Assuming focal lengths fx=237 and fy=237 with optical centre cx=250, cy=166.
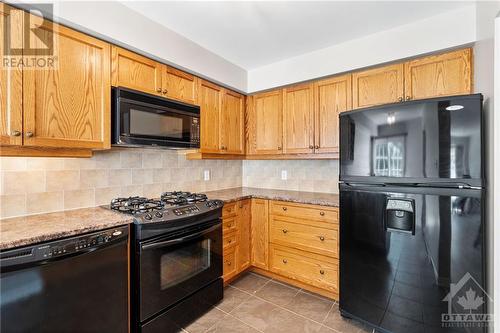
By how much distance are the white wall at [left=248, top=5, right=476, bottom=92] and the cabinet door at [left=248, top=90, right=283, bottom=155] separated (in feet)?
0.54

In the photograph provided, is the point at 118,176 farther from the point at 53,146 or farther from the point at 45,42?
the point at 45,42

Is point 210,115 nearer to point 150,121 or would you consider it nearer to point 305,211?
point 150,121

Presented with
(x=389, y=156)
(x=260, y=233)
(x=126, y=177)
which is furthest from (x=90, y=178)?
(x=389, y=156)

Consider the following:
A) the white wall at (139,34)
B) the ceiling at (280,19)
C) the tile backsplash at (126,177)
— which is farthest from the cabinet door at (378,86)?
the white wall at (139,34)

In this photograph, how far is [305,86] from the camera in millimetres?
2666

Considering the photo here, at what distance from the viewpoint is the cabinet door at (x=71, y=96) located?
57.1 inches

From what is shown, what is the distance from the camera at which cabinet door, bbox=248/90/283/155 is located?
113 inches

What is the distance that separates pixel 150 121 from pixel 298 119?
158cm

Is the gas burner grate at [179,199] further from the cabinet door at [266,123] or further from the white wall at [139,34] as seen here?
the white wall at [139,34]

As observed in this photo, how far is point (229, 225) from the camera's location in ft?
8.17

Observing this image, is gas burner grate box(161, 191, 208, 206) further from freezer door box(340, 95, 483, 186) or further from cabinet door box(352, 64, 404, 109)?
cabinet door box(352, 64, 404, 109)

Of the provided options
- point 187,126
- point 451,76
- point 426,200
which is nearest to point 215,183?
point 187,126

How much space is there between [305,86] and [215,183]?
5.31ft

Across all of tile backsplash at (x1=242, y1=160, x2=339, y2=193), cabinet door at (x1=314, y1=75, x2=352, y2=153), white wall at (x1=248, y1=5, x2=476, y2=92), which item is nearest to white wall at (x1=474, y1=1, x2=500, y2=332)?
white wall at (x1=248, y1=5, x2=476, y2=92)
